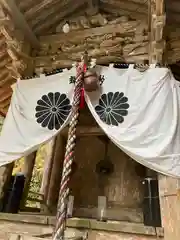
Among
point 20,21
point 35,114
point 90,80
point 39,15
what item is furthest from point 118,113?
point 39,15

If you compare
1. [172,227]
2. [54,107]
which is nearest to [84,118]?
[54,107]

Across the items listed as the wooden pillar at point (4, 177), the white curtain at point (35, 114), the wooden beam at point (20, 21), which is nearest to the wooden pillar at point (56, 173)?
the wooden pillar at point (4, 177)

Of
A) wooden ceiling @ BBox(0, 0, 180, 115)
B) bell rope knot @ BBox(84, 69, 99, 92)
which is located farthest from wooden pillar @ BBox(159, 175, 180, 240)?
wooden ceiling @ BBox(0, 0, 180, 115)

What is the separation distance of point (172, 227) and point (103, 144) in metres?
1.75

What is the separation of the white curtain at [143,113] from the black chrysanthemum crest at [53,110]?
0.95ft

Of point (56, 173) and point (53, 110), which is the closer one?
point (53, 110)

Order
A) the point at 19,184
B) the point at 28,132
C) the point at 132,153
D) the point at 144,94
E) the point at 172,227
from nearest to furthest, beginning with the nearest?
the point at 172,227 < the point at 132,153 < the point at 144,94 < the point at 28,132 < the point at 19,184

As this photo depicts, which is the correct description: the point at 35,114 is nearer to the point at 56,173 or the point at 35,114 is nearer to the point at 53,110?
the point at 53,110

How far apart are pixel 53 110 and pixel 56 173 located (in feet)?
4.01

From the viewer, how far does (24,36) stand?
10.7ft

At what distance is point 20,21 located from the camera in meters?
3.10

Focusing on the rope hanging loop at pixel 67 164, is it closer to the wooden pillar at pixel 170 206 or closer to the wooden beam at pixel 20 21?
the wooden pillar at pixel 170 206

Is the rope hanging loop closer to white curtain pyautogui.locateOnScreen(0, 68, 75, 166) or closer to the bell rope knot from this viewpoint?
the bell rope knot

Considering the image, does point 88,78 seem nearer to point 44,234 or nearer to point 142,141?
point 142,141
